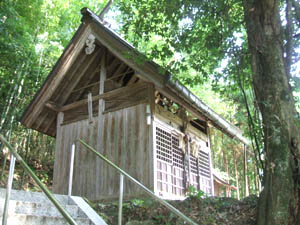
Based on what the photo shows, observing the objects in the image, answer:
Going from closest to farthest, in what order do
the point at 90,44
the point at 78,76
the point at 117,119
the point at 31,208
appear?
the point at 31,208 → the point at 117,119 → the point at 90,44 → the point at 78,76

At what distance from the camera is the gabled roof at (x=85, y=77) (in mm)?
8031

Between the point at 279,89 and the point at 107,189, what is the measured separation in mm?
5136

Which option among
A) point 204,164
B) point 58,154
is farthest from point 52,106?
point 204,164

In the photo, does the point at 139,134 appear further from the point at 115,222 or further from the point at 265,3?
the point at 265,3

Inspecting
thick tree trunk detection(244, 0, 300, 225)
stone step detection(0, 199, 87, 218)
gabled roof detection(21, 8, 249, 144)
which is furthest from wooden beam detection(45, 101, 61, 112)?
thick tree trunk detection(244, 0, 300, 225)

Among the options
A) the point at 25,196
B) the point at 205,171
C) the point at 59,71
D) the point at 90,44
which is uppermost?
the point at 90,44

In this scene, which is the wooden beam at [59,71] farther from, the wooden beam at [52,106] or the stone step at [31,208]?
the stone step at [31,208]

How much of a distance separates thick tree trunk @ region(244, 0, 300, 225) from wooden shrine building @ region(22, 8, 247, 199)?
2.58m

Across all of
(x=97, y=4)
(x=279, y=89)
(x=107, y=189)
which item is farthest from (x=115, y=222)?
(x=97, y=4)

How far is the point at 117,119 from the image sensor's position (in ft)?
28.6

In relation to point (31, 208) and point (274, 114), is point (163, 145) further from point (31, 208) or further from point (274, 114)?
point (31, 208)

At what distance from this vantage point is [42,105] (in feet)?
32.6

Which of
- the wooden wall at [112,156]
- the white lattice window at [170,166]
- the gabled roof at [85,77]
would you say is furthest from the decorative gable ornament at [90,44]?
the white lattice window at [170,166]

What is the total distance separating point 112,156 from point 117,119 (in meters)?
1.03
